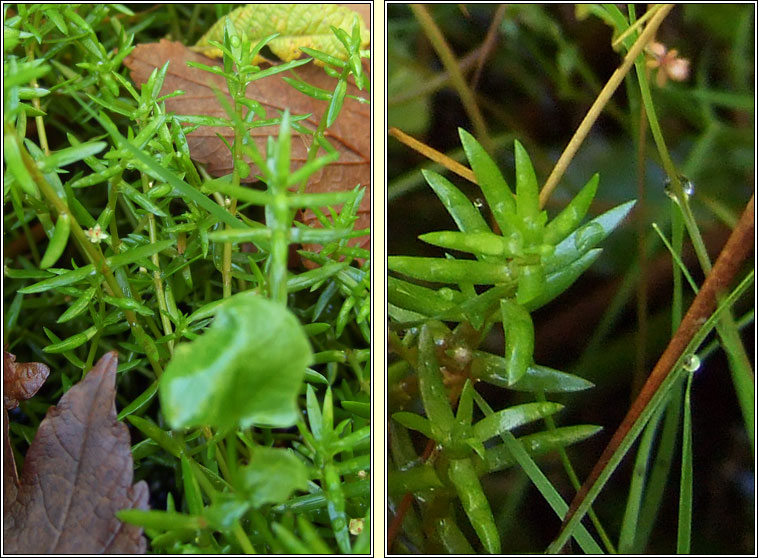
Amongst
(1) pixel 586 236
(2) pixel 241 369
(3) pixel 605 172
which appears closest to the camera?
(2) pixel 241 369

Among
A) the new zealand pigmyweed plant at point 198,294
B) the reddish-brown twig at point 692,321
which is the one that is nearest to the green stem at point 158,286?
the new zealand pigmyweed plant at point 198,294

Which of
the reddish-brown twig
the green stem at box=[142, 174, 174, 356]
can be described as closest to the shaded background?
the reddish-brown twig

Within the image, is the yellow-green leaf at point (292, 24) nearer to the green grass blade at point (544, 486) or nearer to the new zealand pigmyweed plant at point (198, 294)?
the new zealand pigmyweed plant at point (198, 294)

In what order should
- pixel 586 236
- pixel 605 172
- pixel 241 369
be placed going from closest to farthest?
pixel 241 369 < pixel 586 236 < pixel 605 172

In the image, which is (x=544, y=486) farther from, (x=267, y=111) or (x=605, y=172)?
(x=267, y=111)

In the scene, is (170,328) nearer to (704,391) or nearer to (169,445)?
(169,445)

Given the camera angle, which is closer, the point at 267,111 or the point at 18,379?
the point at 18,379

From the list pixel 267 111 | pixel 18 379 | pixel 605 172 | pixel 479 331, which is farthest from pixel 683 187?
pixel 18 379
